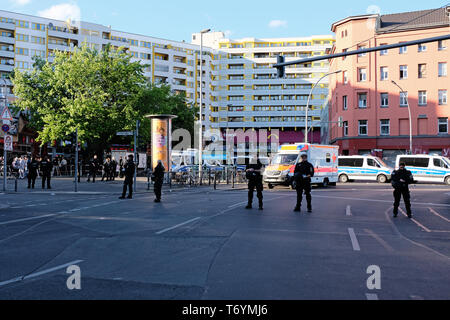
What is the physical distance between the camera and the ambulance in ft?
88.1

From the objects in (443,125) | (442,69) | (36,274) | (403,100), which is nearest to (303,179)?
(36,274)

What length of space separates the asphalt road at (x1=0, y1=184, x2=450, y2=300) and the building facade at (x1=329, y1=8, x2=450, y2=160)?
128ft

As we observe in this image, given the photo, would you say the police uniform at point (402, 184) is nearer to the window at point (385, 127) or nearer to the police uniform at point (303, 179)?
the police uniform at point (303, 179)

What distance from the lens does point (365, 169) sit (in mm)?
36156

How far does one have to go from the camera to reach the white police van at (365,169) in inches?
1407

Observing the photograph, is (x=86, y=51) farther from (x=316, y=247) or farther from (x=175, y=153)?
(x=316, y=247)

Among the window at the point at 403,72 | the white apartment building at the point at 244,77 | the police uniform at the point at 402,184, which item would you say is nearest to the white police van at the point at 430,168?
the window at the point at 403,72

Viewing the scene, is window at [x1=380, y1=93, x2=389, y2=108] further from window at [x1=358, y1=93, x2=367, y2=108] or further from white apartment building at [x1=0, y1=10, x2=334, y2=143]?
white apartment building at [x1=0, y1=10, x2=334, y2=143]

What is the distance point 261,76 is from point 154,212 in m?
82.5

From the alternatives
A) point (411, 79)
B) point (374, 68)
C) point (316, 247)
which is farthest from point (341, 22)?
point (316, 247)

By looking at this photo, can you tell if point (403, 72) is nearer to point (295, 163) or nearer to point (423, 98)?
point (423, 98)

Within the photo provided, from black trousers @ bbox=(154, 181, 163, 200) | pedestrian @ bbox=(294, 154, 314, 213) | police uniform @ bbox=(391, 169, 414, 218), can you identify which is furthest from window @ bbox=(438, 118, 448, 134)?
black trousers @ bbox=(154, 181, 163, 200)

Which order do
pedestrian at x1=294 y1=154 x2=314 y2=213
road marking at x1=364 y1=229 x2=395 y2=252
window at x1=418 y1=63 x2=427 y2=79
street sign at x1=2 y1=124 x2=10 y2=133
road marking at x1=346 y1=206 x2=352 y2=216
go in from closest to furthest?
road marking at x1=364 y1=229 x2=395 y2=252, road marking at x1=346 y1=206 x2=352 y2=216, pedestrian at x1=294 y1=154 x2=314 y2=213, street sign at x1=2 y1=124 x2=10 y2=133, window at x1=418 y1=63 x2=427 y2=79

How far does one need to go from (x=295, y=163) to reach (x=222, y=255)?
796 inches
